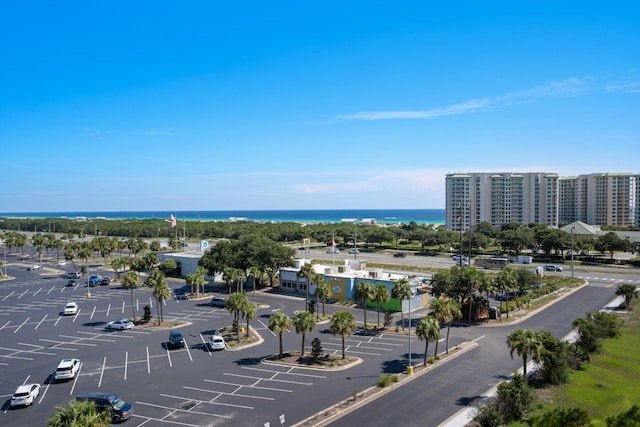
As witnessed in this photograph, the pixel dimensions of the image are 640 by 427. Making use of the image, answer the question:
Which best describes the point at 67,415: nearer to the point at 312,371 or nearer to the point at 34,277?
the point at 312,371

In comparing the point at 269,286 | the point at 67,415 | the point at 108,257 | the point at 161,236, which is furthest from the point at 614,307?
the point at 161,236

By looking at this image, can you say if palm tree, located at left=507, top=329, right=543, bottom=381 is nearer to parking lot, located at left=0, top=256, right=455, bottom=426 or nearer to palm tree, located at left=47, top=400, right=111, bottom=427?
parking lot, located at left=0, top=256, right=455, bottom=426

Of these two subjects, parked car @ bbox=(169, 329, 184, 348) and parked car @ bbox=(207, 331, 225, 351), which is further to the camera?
parked car @ bbox=(169, 329, 184, 348)

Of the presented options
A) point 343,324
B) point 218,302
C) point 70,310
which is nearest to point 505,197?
point 218,302

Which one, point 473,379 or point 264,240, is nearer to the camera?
point 473,379

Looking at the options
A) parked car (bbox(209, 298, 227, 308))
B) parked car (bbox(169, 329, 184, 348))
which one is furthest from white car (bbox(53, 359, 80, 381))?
parked car (bbox(209, 298, 227, 308))
